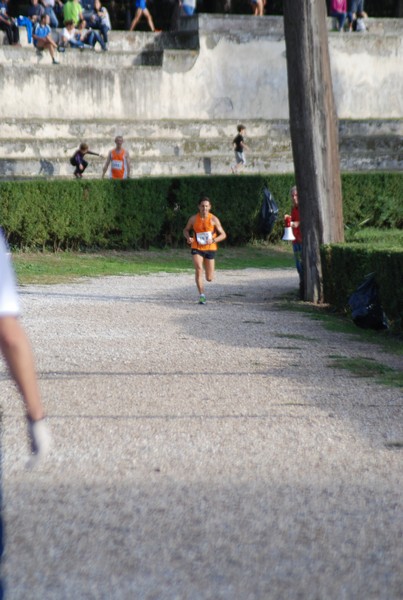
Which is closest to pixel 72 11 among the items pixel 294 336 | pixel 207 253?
pixel 207 253

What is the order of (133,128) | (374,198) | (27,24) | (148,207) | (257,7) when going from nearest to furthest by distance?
(148,207)
(374,198)
(133,128)
(27,24)
(257,7)

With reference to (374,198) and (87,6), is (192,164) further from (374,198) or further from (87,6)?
(87,6)

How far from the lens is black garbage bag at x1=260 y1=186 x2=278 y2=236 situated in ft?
83.0

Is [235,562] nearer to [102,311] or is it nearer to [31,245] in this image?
[102,311]

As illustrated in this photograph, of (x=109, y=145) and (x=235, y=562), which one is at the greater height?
(x=109, y=145)

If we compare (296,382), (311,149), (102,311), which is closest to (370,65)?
(311,149)

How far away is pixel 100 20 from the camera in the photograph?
32.1m

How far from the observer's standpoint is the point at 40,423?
3.73 meters

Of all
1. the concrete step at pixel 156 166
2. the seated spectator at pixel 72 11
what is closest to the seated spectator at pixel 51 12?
the seated spectator at pixel 72 11

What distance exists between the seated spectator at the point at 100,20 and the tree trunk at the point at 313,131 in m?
16.1

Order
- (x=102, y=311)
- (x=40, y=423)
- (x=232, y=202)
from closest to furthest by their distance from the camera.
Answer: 1. (x=40, y=423)
2. (x=102, y=311)
3. (x=232, y=202)

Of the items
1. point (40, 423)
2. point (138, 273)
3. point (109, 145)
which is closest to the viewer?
point (40, 423)

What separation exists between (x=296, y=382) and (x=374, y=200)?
18.1 meters

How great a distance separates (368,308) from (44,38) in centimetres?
1914
